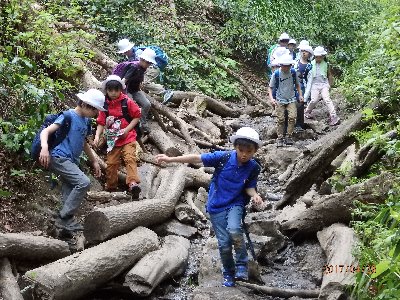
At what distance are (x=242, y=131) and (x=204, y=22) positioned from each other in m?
13.5

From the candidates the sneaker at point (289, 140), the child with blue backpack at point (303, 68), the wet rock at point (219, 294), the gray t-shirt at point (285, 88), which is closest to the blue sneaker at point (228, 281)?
the wet rock at point (219, 294)

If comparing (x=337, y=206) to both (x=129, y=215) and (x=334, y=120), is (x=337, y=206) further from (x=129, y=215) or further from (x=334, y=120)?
(x=334, y=120)

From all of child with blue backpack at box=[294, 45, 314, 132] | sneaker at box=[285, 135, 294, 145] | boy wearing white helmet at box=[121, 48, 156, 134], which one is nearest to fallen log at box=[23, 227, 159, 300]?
boy wearing white helmet at box=[121, 48, 156, 134]

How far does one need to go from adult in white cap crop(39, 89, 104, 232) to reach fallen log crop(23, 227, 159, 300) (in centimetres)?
65

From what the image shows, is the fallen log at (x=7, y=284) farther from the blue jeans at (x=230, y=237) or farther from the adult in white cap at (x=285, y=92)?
the adult in white cap at (x=285, y=92)

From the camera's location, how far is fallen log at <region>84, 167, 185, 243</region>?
586 cm

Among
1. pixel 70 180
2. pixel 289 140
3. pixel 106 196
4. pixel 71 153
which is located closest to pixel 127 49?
pixel 106 196

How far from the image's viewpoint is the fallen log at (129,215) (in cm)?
586

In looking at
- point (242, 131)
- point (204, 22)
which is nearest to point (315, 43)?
point (204, 22)

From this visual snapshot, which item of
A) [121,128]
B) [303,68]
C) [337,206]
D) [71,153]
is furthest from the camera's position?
[303,68]

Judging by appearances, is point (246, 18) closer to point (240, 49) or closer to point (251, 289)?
point (240, 49)

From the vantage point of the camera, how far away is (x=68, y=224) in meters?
6.04

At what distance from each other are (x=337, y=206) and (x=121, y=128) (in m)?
3.35
